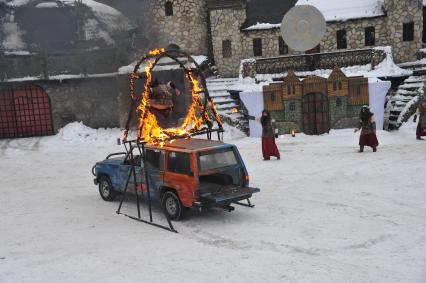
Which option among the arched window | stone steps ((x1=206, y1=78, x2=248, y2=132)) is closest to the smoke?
the arched window

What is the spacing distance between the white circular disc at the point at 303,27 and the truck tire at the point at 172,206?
1385cm

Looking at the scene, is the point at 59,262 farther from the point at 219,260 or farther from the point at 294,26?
the point at 294,26

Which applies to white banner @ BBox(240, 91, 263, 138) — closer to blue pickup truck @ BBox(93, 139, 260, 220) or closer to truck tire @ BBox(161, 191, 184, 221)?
blue pickup truck @ BBox(93, 139, 260, 220)

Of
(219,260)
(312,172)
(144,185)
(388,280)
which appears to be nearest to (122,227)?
(144,185)

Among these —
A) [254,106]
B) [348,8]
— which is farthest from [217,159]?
[348,8]

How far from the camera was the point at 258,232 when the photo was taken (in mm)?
8297

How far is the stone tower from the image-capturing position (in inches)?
915

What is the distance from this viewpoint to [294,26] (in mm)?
21062

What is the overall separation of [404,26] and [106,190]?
19.5 metres

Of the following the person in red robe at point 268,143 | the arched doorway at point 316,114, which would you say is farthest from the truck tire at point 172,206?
the arched doorway at point 316,114

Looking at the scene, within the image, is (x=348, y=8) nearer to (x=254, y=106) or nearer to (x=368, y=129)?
(x=254, y=106)

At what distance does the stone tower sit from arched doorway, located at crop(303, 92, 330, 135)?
691 centimetres

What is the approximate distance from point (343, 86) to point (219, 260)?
1478 cm

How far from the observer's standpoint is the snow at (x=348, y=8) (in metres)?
24.1
